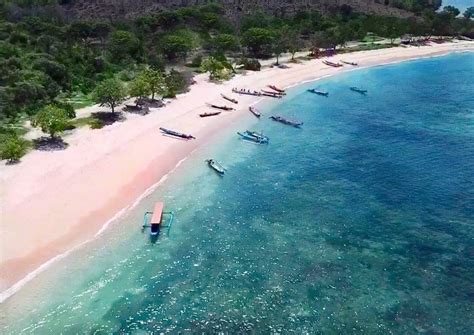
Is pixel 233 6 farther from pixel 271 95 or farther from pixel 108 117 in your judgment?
pixel 108 117

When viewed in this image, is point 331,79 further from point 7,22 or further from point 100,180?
point 7,22

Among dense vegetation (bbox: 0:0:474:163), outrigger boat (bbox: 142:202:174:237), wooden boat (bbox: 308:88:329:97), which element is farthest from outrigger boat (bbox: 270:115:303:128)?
outrigger boat (bbox: 142:202:174:237)

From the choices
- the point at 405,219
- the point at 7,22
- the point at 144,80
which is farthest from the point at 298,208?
the point at 7,22

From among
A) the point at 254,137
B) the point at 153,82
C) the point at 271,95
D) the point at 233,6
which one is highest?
the point at 233,6

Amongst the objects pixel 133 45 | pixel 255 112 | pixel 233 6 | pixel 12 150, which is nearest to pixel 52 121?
pixel 12 150

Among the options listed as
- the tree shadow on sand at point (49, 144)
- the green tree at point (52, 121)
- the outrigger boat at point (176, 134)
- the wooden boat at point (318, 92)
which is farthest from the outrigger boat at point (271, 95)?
the tree shadow on sand at point (49, 144)

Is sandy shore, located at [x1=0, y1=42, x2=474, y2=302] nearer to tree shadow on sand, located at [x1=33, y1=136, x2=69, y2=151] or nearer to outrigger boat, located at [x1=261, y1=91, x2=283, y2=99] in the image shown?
tree shadow on sand, located at [x1=33, y1=136, x2=69, y2=151]
